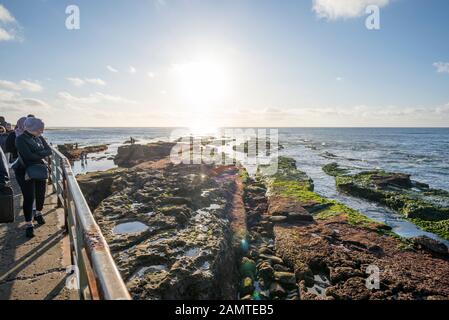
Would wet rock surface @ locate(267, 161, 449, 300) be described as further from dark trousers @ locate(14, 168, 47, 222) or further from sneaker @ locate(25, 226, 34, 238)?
dark trousers @ locate(14, 168, 47, 222)

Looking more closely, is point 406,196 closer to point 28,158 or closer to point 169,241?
point 169,241

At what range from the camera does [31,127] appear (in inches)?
219

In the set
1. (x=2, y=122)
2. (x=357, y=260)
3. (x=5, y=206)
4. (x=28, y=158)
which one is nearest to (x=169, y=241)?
(x=28, y=158)

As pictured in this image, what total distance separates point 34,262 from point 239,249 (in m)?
6.24

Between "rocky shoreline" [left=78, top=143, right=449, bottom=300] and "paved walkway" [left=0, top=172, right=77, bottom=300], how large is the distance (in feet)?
4.54

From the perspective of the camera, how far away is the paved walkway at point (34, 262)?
11.7 feet

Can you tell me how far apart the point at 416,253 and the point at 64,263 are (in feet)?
36.0

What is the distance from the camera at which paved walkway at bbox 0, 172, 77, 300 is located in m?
3.57

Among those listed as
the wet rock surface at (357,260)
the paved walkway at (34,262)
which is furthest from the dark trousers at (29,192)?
the wet rock surface at (357,260)

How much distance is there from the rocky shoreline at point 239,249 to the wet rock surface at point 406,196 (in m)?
4.02

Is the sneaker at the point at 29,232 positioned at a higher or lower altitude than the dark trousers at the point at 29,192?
lower

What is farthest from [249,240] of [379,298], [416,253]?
[416,253]

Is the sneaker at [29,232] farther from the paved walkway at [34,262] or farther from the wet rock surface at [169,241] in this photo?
the wet rock surface at [169,241]

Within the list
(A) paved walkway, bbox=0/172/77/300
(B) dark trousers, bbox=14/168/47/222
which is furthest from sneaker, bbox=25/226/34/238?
(B) dark trousers, bbox=14/168/47/222
